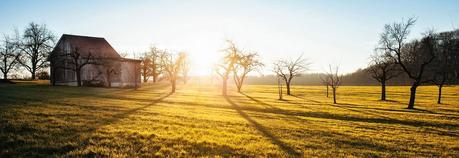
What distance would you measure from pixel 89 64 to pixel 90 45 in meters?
6.03

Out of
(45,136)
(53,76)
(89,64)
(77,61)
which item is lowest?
(45,136)

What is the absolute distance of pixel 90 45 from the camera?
5353cm

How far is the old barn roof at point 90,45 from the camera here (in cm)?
5150

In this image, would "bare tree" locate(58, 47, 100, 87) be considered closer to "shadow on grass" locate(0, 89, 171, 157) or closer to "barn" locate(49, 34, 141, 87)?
"barn" locate(49, 34, 141, 87)

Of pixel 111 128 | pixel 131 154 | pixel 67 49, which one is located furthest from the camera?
pixel 67 49

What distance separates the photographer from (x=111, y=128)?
11.3 metres

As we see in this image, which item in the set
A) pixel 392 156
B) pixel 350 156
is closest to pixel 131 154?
pixel 350 156

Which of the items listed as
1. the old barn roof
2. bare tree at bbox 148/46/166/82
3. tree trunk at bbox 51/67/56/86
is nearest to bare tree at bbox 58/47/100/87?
the old barn roof

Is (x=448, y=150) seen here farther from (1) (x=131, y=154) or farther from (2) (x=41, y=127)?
(2) (x=41, y=127)

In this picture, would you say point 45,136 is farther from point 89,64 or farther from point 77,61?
point 77,61

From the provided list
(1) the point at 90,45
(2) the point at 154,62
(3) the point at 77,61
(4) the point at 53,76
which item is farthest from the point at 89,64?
(2) the point at 154,62

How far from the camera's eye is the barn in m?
48.4

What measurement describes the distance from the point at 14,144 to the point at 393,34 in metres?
38.0

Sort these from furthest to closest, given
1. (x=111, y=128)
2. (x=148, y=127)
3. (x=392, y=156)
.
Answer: (x=148, y=127) < (x=111, y=128) < (x=392, y=156)
